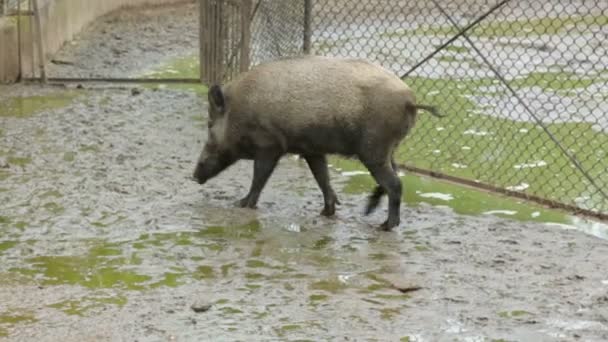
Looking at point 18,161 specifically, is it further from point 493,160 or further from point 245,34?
point 493,160

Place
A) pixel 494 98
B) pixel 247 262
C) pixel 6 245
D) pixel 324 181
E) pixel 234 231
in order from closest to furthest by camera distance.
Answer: pixel 247 262
pixel 6 245
pixel 234 231
pixel 324 181
pixel 494 98

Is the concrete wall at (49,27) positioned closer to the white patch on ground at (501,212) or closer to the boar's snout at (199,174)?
the boar's snout at (199,174)

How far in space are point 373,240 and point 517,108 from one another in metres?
4.21

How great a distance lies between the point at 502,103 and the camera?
36.1ft

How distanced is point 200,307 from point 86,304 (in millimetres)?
582

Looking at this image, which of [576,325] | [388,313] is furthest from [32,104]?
[576,325]

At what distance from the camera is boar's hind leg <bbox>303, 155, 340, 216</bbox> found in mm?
7730

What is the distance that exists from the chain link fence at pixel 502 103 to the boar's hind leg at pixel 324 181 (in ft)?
4.25

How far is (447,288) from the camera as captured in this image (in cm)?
617

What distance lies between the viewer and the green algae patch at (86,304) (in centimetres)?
Result: 568

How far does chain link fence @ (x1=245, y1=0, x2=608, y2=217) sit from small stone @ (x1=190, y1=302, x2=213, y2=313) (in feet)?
10.2

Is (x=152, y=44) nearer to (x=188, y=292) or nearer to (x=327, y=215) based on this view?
(x=327, y=215)

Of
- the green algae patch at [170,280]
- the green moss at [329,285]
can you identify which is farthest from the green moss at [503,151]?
the green algae patch at [170,280]

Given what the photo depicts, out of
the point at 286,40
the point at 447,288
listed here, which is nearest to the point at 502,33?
the point at 286,40
